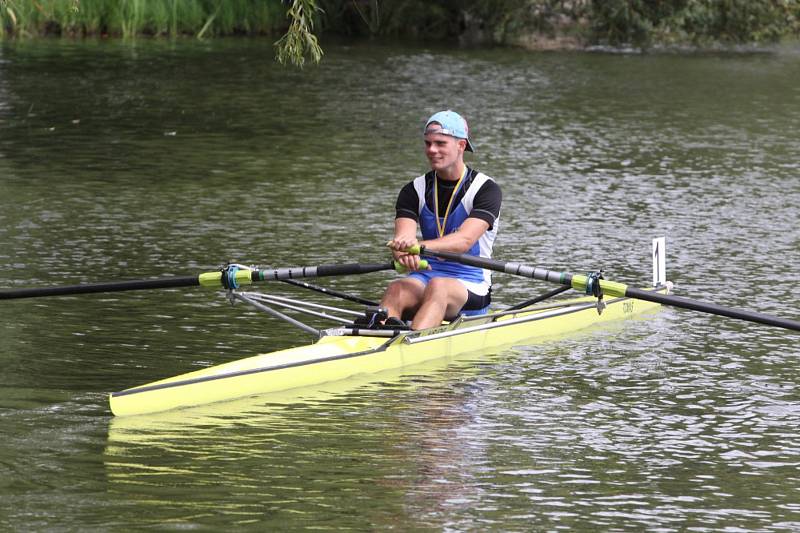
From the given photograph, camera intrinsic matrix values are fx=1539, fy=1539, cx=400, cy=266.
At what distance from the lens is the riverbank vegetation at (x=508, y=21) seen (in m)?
36.5

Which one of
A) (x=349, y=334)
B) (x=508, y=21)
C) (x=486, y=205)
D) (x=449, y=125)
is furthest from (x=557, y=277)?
(x=508, y=21)

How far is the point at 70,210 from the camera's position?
1659 cm

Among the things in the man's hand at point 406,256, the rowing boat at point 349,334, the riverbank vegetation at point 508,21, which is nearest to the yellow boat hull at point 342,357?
the rowing boat at point 349,334

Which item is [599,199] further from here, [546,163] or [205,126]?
[205,126]

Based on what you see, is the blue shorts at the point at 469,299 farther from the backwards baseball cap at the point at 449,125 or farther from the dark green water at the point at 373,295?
the backwards baseball cap at the point at 449,125

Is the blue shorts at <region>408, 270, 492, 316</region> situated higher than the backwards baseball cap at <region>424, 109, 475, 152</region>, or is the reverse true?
the backwards baseball cap at <region>424, 109, 475, 152</region>

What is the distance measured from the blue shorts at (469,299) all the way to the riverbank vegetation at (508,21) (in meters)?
26.2

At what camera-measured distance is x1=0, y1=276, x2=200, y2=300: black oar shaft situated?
10.1 metres

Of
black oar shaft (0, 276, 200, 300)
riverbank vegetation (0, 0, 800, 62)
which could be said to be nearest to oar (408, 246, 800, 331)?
black oar shaft (0, 276, 200, 300)

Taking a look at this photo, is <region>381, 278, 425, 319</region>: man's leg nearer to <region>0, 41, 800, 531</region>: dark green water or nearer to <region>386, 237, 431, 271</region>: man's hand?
<region>386, 237, 431, 271</region>: man's hand

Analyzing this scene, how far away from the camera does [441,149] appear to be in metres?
10.7

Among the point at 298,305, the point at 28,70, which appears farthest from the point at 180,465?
the point at 28,70

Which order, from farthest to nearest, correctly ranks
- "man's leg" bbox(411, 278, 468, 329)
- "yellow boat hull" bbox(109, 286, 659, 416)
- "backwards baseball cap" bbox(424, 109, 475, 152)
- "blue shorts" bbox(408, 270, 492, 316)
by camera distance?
"blue shorts" bbox(408, 270, 492, 316)
"backwards baseball cap" bbox(424, 109, 475, 152)
"man's leg" bbox(411, 278, 468, 329)
"yellow boat hull" bbox(109, 286, 659, 416)

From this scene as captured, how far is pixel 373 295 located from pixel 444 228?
86.0 inches
